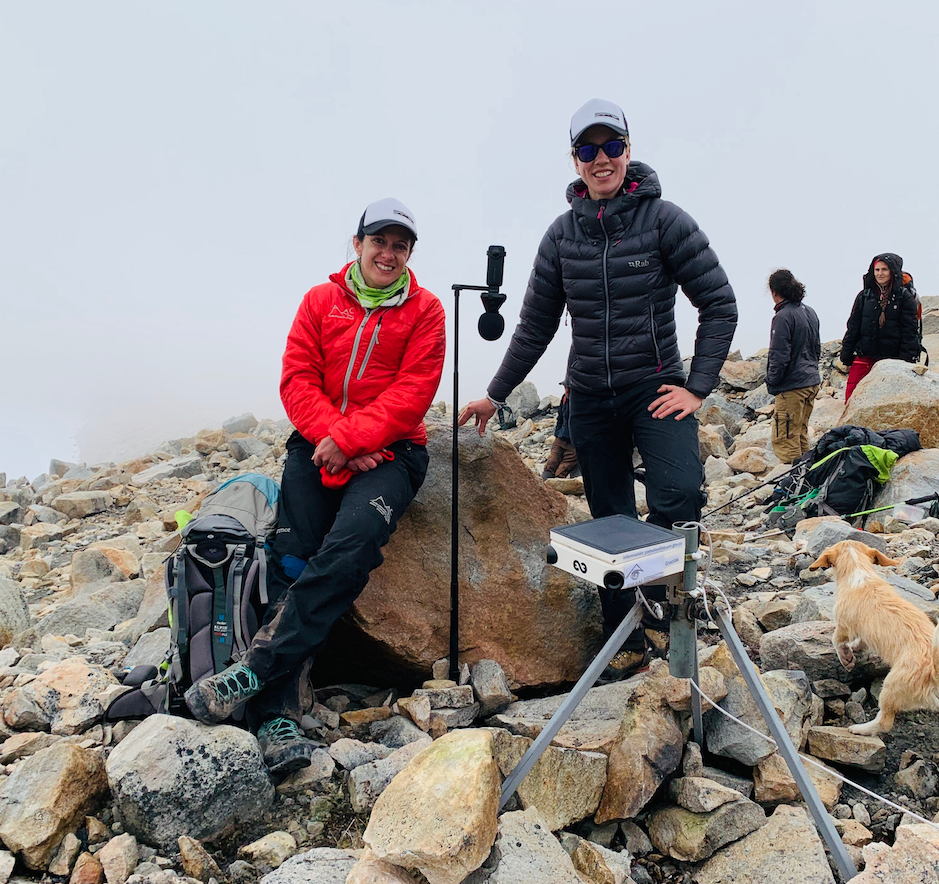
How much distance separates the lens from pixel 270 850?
3369mm

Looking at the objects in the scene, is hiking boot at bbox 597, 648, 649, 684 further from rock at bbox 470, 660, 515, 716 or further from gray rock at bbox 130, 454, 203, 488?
gray rock at bbox 130, 454, 203, 488

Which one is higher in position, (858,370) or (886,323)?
(886,323)

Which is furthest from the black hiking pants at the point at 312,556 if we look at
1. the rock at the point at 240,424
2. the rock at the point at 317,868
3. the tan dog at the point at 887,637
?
the rock at the point at 240,424

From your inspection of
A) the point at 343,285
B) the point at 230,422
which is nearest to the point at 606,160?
the point at 343,285

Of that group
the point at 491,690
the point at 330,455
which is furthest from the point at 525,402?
the point at 330,455

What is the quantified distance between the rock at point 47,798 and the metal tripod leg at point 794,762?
3.03 metres

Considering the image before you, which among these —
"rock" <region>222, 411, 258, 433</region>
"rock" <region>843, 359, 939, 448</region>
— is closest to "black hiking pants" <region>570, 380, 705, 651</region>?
"rock" <region>843, 359, 939, 448</region>

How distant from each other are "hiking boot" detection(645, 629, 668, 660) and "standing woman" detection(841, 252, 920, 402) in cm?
805

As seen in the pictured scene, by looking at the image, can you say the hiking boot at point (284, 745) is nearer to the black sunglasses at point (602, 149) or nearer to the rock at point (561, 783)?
the rock at point (561, 783)

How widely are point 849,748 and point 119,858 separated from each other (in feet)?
11.8

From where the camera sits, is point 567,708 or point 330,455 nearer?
point 567,708

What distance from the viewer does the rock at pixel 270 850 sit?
3334 mm

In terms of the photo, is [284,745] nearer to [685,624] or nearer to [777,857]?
[685,624]

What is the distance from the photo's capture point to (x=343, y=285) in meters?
4.81
